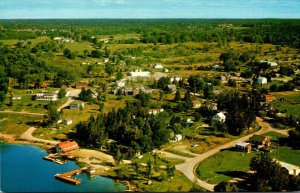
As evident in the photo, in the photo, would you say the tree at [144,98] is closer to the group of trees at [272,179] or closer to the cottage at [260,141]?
the cottage at [260,141]

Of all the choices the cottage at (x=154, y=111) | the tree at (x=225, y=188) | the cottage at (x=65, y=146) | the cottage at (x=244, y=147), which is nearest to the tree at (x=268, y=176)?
the tree at (x=225, y=188)

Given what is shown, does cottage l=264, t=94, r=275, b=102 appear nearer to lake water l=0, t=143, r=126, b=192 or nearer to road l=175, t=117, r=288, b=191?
road l=175, t=117, r=288, b=191

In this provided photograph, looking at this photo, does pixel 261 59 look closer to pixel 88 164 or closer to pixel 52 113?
pixel 52 113

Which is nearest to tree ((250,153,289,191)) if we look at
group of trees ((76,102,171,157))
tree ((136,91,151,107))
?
group of trees ((76,102,171,157))

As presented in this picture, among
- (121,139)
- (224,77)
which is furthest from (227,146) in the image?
(224,77)

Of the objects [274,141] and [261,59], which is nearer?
[274,141]

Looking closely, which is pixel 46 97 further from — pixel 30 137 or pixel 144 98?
pixel 30 137
